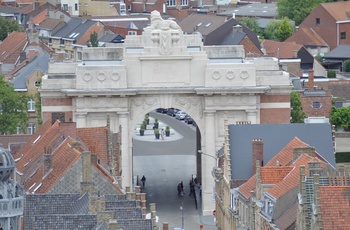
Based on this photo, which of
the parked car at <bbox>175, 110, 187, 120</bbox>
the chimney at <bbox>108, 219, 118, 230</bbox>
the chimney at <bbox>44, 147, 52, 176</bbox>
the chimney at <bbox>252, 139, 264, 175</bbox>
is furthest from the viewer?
the parked car at <bbox>175, 110, 187, 120</bbox>

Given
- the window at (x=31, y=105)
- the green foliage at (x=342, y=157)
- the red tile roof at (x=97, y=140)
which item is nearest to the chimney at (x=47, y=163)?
the red tile roof at (x=97, y=140)

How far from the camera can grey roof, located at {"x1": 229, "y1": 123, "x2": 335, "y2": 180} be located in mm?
90188

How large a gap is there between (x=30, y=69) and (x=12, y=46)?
25.2 meters

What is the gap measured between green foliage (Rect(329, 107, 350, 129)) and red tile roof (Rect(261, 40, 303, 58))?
23.9m

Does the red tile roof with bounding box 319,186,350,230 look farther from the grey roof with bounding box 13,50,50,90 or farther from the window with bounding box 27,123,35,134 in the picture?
the grey roof with bounding box 13,50,50,90

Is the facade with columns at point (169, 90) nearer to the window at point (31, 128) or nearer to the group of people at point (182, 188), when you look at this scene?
the group of people at point (182, 188)

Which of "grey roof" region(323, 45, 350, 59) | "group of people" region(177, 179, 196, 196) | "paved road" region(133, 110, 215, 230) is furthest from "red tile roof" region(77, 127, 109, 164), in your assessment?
"grey roof" region(323, 45, 350, 59)

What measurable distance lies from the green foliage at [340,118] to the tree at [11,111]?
21.3 m

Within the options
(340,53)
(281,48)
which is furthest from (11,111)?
(340,53)

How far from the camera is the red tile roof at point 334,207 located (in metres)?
57.3

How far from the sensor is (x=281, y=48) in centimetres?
17262

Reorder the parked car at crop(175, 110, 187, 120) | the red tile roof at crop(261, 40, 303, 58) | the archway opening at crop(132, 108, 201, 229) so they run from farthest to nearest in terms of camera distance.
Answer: the red tile roof at crop(261, 40, 303, 58) → the parked car at crop(175, 110, 187, 120) → the archway opening at crop(132, 108, 201, 229)

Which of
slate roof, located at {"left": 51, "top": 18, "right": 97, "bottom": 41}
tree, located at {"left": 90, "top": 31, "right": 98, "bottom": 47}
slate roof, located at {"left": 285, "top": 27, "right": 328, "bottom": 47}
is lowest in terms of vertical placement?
tree, located at {"left": 90, "top": 31, "right": 98, "bottom": 47}

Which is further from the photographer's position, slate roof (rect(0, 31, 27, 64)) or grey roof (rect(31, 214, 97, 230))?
slate roof (rect(0, 31, 27, 64))
